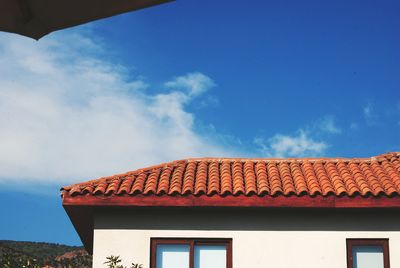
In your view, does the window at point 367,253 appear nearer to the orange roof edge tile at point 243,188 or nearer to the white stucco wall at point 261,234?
the white stucco wall at point 261,234

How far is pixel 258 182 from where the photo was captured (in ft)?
42.1

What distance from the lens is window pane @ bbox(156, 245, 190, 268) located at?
12.2m

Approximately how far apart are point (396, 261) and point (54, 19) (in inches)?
427

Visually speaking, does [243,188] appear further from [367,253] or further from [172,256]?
[367,253]

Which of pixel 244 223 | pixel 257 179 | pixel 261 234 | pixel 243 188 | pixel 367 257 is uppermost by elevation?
pixel 257 179

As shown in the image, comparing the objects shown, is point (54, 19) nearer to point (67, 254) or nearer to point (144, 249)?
point (144, 249)

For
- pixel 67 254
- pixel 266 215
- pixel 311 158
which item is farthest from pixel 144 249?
pixel 67 254

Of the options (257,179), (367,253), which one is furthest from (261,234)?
(367,253)

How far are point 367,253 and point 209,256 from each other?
8.70 feet

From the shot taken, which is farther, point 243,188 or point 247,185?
point 247,185

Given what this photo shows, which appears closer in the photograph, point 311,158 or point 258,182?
point 258,182

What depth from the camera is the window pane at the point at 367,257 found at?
12.2 metres

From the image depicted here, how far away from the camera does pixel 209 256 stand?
40.3 feet

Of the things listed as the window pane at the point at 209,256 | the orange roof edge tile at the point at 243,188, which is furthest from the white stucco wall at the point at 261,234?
the orange roof edge tile at the point at 243,188
